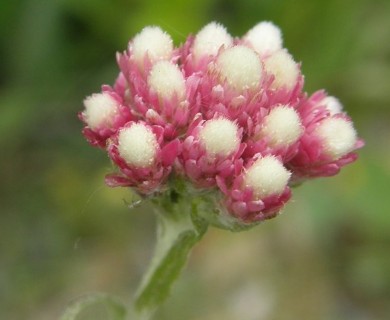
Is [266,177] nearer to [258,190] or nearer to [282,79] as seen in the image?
[258,190]

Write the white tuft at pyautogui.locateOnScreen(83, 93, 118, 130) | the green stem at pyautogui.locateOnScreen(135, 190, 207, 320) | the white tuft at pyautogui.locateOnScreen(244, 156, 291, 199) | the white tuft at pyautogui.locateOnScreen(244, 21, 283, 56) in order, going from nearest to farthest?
1. the white tuft at pyautogui.locateOnScreen(244, 156, 291, 199)
2. the white tuft at pyautogui.locateOnScreen(83, 93, 118, 130)
3. the green stem at pyautogui.locateOnScreen(135, 190, 207, 320)
4. the white tuft at pyautogui.locateOnScreen(244, 21, 283, 56)

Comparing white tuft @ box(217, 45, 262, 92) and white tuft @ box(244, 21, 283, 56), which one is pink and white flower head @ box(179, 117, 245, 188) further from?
white tuft @ box(244, 21, 283, 56)

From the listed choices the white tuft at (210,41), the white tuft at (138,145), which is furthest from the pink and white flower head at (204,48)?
the white tuft at (138,145)

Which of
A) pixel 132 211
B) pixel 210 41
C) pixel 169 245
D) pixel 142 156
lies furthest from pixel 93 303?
pixel 132 211

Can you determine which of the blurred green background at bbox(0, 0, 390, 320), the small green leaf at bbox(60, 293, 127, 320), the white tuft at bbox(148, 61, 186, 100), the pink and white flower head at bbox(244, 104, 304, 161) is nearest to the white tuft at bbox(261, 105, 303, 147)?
the pink and white flower head at bbox(244, 104, 304, 161)

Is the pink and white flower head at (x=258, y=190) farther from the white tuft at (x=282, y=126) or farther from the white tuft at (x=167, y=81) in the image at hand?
the white tuft at (x=167, y=81)

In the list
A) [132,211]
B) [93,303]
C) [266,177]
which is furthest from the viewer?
[132,211]
